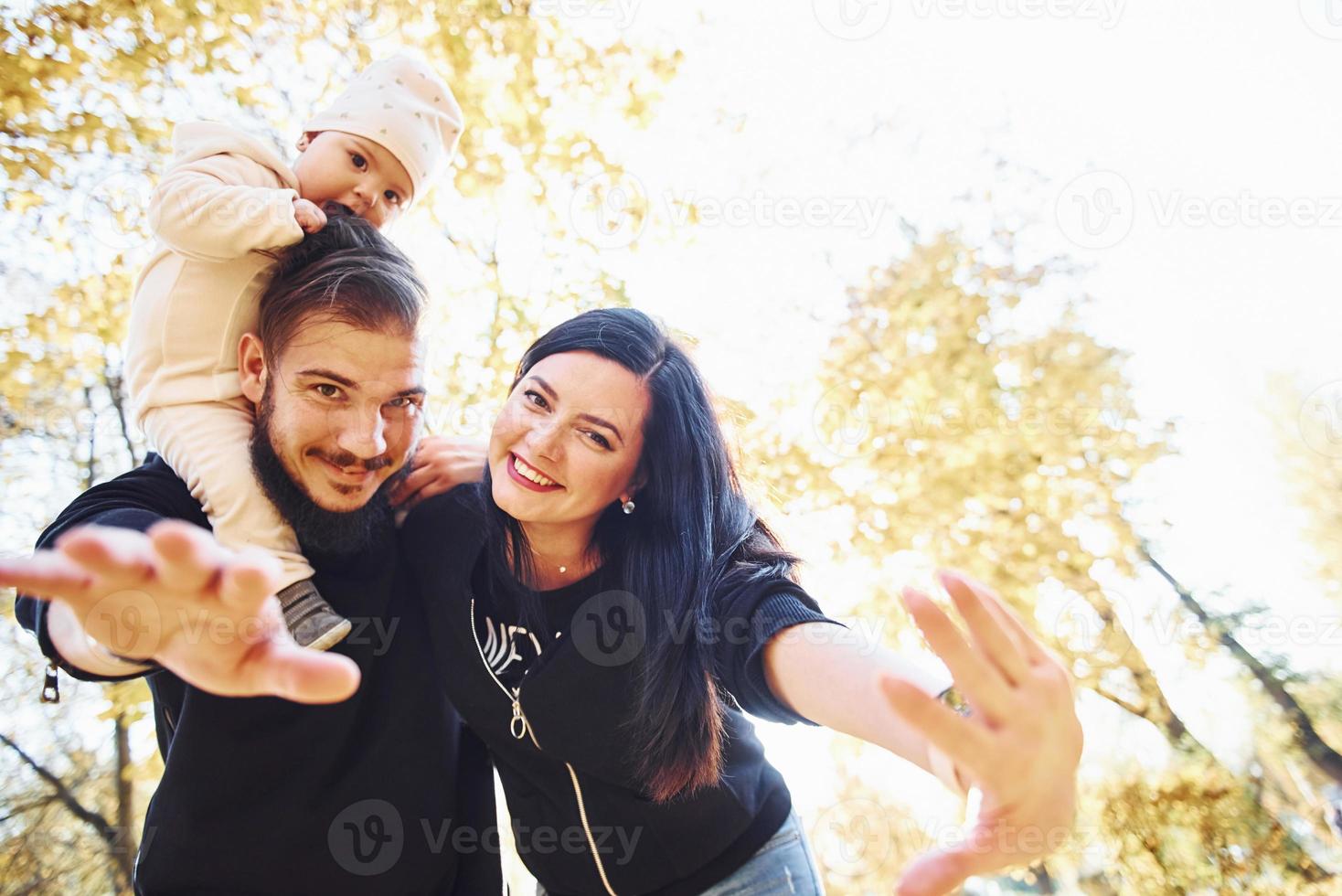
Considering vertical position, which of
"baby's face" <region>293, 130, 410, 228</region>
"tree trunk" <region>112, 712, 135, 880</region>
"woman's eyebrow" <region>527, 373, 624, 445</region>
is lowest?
"tree trunk" <region>112, 712, 135, 880</region>

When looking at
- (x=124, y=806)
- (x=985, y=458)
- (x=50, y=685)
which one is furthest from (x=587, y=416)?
(x=124, y=806)

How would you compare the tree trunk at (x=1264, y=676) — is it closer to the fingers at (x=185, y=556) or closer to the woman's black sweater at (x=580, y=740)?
the woman's black sweater at (x=580, y=740)

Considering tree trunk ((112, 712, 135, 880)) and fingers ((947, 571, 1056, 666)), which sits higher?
fingers ((947, 571, 1056, 666))

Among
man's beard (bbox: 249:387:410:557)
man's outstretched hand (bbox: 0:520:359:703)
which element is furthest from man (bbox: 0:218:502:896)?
man's outstretched hand (bbox: 0:520:359:703)

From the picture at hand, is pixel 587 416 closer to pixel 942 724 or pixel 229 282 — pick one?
pixel 229 282

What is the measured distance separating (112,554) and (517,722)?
3.39 feet

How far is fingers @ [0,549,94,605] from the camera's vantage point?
0.90 metres

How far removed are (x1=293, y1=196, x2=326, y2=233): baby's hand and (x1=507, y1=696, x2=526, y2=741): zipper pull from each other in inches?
44.4

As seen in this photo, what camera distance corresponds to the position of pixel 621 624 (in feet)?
6.11

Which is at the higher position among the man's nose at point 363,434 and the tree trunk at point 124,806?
the man's nose at point 363,434

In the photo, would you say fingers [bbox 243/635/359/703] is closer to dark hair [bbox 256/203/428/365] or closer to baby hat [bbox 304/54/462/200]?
dark hair [bbox 256/203/428/365]

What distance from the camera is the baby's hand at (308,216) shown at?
1808mm

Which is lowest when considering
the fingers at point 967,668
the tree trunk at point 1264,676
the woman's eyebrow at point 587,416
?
the tree trunk at point 1264,676

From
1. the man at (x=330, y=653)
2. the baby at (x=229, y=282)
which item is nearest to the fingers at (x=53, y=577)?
the man at (x=330, y=653)
